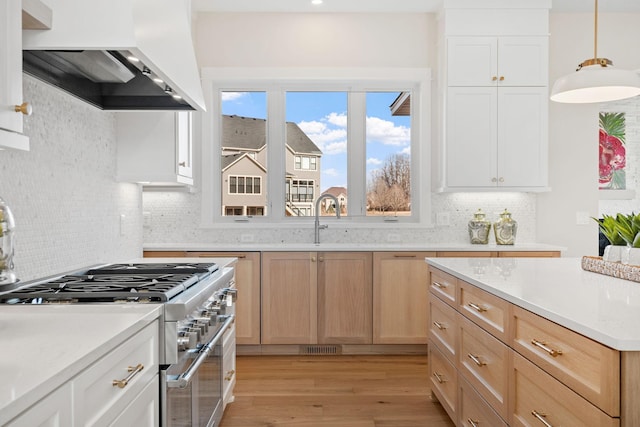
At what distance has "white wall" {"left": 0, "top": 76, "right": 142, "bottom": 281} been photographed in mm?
1959

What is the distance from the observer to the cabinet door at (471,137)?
13.2ft

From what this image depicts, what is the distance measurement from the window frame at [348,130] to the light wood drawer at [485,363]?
2156mm

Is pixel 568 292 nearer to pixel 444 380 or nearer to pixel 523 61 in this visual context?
pixel 444 380

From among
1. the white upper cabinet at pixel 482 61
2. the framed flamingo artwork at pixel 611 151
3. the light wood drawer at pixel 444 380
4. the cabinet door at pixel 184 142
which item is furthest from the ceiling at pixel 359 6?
the light wood drawer at pixel 444 380

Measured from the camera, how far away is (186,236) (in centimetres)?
426

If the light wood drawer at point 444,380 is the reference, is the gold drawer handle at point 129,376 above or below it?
above

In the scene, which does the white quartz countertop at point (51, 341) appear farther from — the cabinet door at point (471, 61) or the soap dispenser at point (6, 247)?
the cabinet door at point (471, 61)

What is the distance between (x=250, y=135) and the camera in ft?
14.5

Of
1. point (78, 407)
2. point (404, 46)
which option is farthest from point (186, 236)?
point (78, 407)

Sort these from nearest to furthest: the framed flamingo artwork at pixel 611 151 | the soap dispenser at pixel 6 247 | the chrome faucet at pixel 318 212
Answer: the soap dispenser at pixel 6 247, the chrome faucet at pixel 318 212, the framed flamingo artwork at pixel 611 151

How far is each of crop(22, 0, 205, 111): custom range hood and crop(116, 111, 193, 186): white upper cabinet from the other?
354 millimetres

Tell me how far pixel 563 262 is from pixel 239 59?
3144 mm

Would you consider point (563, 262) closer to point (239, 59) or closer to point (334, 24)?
point (334, 24)

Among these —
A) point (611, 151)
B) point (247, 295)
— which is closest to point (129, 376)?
point (247, 295)
